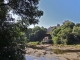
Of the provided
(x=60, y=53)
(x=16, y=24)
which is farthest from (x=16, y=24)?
(x=60, y=53)

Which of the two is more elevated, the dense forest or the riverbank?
the dense forest

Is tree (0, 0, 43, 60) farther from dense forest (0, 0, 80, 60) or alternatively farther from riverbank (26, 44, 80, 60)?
riverbank (26, 44, 80, 60)

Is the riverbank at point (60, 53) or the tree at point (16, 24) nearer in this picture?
the tree at point (16, 24)

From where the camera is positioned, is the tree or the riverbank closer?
the tree

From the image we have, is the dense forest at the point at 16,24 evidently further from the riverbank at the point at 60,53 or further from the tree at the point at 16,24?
the riverbank at the point at 60,53

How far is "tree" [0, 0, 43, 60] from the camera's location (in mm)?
10875

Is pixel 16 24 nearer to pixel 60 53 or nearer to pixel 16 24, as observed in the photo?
pixel 16 24

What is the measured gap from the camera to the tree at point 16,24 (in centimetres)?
1088

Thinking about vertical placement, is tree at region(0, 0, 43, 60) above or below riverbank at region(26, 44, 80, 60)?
above

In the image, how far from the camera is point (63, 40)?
73.6 meters

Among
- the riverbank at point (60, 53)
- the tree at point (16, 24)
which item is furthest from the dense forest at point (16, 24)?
the riverbank at point (60, 53)

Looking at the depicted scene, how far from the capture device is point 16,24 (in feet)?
38.2

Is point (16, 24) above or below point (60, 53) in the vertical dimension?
above

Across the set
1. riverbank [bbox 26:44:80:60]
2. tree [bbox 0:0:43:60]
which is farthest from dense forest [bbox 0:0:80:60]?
riverbank [bbox 26:44:80:60]
